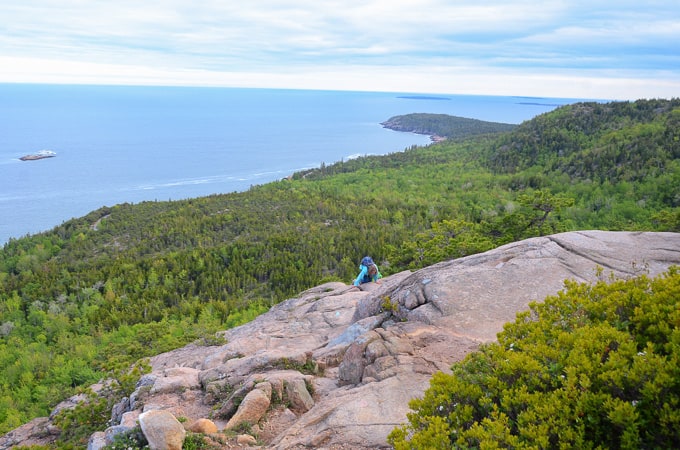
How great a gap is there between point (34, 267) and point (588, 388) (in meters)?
92.3

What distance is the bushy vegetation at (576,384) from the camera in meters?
4.86

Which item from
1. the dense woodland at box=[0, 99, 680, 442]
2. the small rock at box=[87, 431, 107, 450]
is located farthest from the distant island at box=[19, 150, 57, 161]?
the small rock at box=[87, 431, 107, 450]

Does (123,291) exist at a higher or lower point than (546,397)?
lower

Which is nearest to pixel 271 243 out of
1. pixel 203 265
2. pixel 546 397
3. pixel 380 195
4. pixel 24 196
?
pixel 203 265

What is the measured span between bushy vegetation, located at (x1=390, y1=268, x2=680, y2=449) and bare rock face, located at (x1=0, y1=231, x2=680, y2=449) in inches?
104

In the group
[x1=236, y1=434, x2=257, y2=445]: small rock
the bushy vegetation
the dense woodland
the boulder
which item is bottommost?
the dense woodland

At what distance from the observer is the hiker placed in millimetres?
20656

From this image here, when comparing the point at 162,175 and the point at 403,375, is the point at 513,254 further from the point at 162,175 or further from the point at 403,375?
the point at 162,175

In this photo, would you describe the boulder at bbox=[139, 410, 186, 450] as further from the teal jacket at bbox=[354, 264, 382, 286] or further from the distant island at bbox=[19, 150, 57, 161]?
the distant island at bbox=[19, 150, 57, 161]

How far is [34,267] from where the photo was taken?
250ft

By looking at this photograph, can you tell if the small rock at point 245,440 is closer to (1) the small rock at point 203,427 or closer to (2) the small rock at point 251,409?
(2) the small rock at point 251,409

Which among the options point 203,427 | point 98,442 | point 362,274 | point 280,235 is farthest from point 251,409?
point 280,235

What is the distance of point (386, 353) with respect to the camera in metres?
11.2

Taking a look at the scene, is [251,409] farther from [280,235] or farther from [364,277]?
[280,235]
